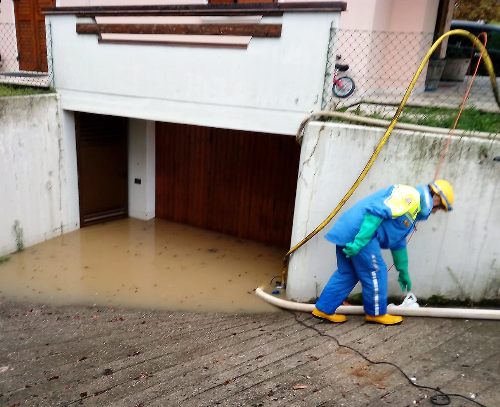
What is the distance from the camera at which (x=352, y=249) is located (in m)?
3.91

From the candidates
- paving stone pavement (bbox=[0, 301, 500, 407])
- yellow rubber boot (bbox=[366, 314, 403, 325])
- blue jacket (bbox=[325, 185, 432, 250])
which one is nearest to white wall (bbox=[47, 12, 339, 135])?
blue jacket (bbox=[325, 185, 432, 250])

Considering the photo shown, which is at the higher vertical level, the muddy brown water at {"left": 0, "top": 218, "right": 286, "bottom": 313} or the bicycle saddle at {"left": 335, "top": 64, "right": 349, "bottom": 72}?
the bicycle saddle at {"left": 335, "top": 64, "right": 349, "bottom": 72}

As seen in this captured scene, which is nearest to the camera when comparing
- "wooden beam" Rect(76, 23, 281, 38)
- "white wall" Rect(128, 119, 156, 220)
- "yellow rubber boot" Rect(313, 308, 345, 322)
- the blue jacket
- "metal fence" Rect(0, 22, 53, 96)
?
the blue jacket

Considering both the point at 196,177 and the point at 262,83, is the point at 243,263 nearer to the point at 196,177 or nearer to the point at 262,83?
the point at 196,177

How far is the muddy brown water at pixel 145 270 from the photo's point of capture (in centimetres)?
541

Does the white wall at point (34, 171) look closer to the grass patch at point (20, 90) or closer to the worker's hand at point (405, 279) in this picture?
the grass patch at point (20, 90)

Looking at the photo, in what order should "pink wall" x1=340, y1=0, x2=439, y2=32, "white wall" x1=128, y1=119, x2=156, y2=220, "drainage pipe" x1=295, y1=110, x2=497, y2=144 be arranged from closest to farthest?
1. "drainage pipe" x1=295, y1=110, x2=497, y2=144
2. "pink wall" x1=340, y1=0, x2=439, y2=32
3. "white wall" x1=128, y1=119, x2=156, y2=220

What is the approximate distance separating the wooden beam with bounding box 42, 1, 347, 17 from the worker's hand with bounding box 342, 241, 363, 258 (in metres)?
2.52

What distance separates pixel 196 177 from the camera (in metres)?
7.94

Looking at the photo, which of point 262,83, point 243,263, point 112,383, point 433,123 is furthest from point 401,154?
point 112,383

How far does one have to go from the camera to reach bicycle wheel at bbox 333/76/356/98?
6.51 metres

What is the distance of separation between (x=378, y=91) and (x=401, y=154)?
2.66 metres

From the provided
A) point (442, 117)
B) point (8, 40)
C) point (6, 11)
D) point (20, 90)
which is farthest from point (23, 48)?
point (442, 117)

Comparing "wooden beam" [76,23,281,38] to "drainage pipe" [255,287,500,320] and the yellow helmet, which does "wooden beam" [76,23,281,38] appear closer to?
the yellow helmet
